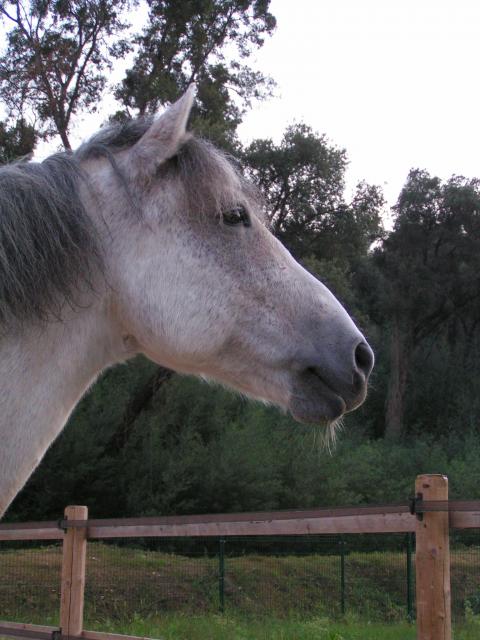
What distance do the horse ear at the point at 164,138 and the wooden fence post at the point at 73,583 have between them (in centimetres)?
394

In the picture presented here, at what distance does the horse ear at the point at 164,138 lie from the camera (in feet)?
6.33

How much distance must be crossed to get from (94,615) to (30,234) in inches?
349

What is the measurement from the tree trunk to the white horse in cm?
2923

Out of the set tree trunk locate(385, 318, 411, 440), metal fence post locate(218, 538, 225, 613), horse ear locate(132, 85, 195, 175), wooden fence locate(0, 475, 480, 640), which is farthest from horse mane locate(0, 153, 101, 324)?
tree trunk locate(385, 318, 411, 440)

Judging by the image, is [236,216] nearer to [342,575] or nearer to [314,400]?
[314,400]

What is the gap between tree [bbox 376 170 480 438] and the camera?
30.8 meters

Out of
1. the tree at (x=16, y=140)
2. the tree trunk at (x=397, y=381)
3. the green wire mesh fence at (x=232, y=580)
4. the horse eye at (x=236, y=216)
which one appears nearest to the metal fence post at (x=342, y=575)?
the green wire mesh fence at (x=232, y=580)

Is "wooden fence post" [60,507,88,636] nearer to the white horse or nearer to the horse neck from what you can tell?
the white horse

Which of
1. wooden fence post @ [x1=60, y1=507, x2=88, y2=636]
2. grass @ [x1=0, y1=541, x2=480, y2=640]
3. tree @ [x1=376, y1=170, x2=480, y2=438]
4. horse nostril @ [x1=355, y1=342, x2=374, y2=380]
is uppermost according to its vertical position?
tree @ [x1=376, y1=170, x2=480, y2=438]

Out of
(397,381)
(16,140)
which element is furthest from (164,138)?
(397,381)

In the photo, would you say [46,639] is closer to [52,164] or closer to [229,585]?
[52,164]

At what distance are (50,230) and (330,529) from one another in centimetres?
277

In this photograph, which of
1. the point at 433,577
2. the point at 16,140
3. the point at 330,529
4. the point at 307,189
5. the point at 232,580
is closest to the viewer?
the point at 433,577

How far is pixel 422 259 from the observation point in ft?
103
